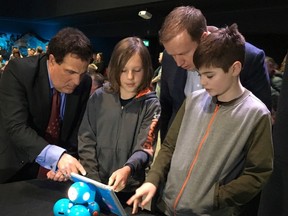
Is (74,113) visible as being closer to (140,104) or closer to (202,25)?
(140,104)

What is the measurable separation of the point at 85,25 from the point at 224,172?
8624mm

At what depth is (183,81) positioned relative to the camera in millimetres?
1756

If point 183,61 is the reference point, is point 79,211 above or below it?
below

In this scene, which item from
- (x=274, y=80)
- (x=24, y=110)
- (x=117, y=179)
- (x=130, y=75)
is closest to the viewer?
(x=117, y=179)

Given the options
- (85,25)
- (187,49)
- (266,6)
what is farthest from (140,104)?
(85,25)

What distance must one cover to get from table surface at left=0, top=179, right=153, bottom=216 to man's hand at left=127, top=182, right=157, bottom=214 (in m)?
0.16

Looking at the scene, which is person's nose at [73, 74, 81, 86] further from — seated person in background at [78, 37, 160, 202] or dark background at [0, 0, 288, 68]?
dark background at [0, 0, 288, 68]

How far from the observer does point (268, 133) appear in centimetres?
116

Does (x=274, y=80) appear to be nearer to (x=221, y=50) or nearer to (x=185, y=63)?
(x=185, y=63)

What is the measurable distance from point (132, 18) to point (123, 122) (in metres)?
6.38

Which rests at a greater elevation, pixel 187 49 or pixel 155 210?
pixel 187 49

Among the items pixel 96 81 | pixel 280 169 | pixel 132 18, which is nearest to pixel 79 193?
pixel 280 169

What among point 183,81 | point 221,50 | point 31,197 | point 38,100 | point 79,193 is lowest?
point 31,197

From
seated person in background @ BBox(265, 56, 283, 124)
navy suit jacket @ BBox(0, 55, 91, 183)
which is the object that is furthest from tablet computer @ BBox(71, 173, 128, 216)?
seated person in background @ BBox(265, 56, 283, 124)
